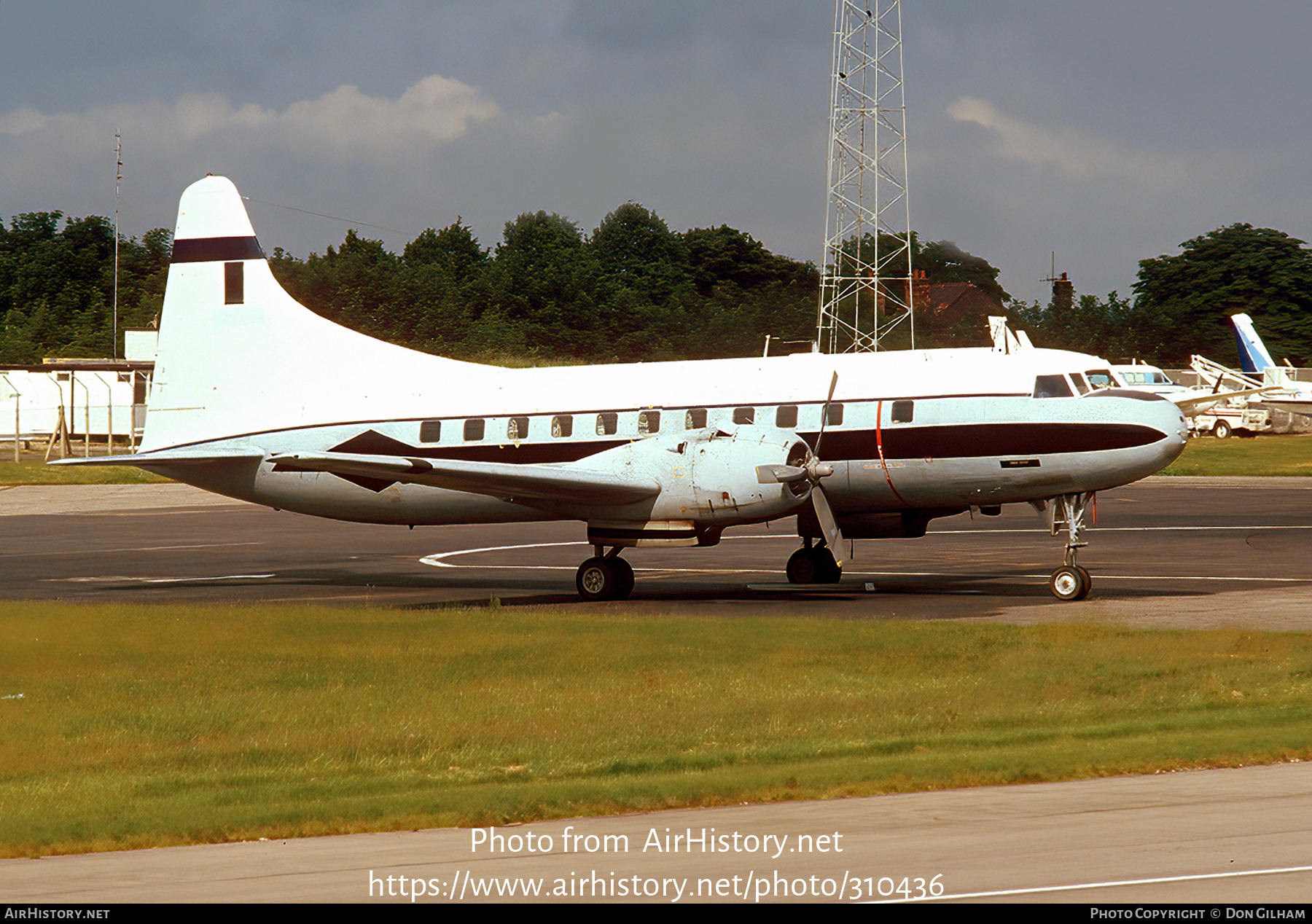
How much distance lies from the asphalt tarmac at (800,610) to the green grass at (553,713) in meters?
0.95

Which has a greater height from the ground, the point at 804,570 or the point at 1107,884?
the point at 804,570

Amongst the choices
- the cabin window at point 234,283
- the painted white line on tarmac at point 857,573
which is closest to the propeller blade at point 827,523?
the painted white line on tarmac at point 857,573

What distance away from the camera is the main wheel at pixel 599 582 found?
24422 mm

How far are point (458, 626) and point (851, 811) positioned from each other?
1120cm

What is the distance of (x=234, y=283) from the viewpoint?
27688mm

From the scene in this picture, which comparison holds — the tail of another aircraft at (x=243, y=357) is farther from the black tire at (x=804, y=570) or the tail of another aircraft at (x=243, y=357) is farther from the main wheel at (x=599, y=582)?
the black tire at (x=804, y=570)

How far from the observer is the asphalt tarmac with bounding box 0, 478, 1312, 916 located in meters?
7.62

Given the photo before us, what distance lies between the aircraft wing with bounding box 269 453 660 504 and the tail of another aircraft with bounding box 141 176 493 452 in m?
3.24

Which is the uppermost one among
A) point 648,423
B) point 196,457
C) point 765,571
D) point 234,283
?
point 234,283

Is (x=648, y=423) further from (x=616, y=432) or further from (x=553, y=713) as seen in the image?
(x=553, y=713)

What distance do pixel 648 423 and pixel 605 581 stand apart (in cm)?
293

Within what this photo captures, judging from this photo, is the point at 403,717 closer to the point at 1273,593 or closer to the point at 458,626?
the point at 458,626

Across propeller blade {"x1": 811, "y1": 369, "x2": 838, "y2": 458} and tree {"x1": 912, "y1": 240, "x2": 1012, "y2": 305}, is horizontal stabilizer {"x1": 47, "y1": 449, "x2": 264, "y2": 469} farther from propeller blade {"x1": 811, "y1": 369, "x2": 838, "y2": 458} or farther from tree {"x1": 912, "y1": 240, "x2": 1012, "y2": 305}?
tree {"x1": 912, "y1": 240, "x2": 1012, "y2": 305}

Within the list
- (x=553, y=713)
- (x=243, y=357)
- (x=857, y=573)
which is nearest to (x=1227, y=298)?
(x=857, y=573)
